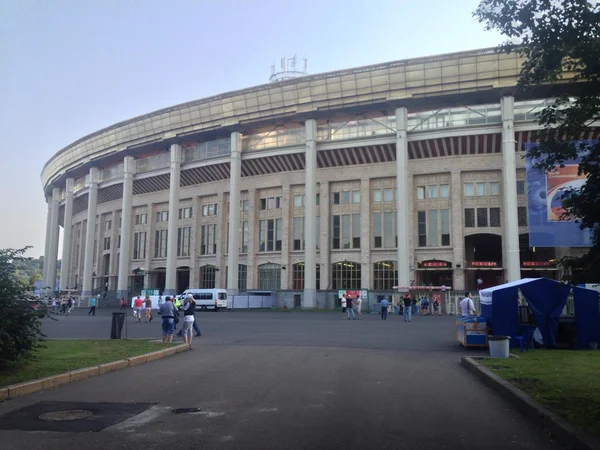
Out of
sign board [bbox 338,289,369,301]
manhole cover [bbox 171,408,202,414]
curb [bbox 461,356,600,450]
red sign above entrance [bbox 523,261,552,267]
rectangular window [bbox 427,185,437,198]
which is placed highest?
rectangular window [bbox 427,185,437,198]

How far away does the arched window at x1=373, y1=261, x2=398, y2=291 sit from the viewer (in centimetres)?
5391

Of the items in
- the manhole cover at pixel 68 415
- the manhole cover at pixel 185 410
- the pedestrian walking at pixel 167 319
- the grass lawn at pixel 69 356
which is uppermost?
the pedestrian walking at pixel 167 319

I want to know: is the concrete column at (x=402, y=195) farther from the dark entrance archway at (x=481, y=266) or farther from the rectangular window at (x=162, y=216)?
the rectangular window at (x=162, y=216)

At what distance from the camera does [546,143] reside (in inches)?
302

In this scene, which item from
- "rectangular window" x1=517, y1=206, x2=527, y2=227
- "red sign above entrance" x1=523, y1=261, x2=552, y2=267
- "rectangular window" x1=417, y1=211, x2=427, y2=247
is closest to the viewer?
"red sign above entrance" x1=523, y1=261, x2=552, y2=267

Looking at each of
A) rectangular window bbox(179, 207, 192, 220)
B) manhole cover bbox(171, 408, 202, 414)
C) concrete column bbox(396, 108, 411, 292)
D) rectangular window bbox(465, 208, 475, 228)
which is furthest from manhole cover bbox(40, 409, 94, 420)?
rectangular window bbox(179, 207, 192, 220)

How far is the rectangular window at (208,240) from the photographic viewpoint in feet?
211

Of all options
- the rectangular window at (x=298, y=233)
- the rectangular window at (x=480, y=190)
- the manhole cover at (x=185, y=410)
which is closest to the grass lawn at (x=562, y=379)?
the manhole cover at (x=185, y=410)

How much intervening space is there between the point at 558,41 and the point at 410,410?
586 centimetres

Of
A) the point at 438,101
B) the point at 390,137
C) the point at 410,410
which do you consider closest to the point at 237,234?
the point at 390,137

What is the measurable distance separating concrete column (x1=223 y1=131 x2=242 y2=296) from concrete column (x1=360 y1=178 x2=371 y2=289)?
46.5ft

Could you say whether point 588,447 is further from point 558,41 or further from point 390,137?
point 390,137

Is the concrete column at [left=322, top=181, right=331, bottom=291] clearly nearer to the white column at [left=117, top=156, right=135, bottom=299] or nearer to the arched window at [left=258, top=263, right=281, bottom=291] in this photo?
the arched window at [left=258, top=263, right=281, bottom=291]

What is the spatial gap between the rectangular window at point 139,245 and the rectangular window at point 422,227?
3848 centimetres
